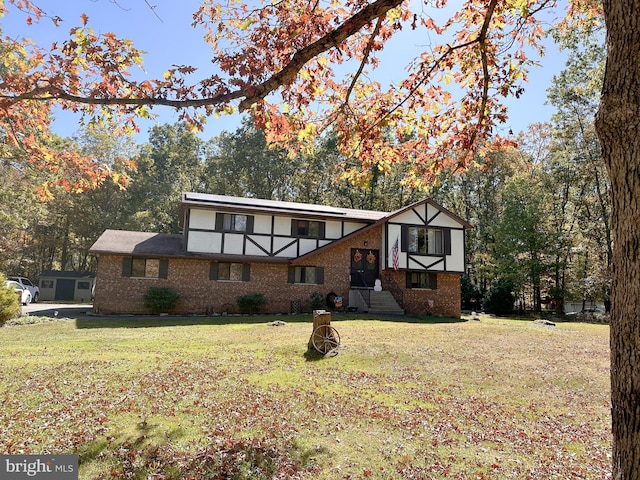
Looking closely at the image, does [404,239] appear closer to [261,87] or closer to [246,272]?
[246,272]

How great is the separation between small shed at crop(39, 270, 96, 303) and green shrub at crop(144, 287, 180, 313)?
18511 mm

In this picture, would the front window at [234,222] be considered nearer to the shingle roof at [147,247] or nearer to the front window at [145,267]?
the shingle roof at [147,247]

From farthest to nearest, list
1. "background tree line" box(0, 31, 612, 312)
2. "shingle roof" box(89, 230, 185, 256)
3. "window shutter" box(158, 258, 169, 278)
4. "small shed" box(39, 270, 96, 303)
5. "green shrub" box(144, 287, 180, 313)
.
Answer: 1. "small shed" box(39, 270, 96, 303)
2. "background tree line" box(0, 31, 612, 312)
3. "window shutter" box(158, 258, 169, 278)
4. "shingle roof" box(89, 230, 185, 256)
5. "green shrub" box(144, 287, 180, 313)

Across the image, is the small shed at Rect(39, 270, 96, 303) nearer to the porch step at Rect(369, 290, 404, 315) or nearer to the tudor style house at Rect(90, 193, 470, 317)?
the tudor style house at Rect(90, 193, 470, 317)

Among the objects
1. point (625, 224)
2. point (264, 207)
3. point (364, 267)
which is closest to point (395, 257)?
point (364, 267)

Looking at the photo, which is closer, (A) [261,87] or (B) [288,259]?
(A) [261,87]

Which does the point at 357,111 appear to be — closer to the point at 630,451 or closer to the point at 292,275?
the point at 630,451

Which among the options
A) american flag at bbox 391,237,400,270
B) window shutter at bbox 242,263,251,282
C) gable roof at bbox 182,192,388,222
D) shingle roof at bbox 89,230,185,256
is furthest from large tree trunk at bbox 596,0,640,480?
american flag at bbox 391,237,400,270

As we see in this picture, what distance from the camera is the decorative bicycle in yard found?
966cm

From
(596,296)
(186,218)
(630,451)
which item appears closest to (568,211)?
(596,296)

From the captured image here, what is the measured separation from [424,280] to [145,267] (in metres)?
15.2

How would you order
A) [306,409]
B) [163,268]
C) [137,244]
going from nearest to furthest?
1. [306,409]
2. [163,268]
3. [137,244]

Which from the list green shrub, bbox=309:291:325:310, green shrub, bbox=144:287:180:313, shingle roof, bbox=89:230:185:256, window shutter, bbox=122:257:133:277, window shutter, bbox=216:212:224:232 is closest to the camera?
green shrub, bbox=144:287:180:313

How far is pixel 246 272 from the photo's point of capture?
21406 mm
